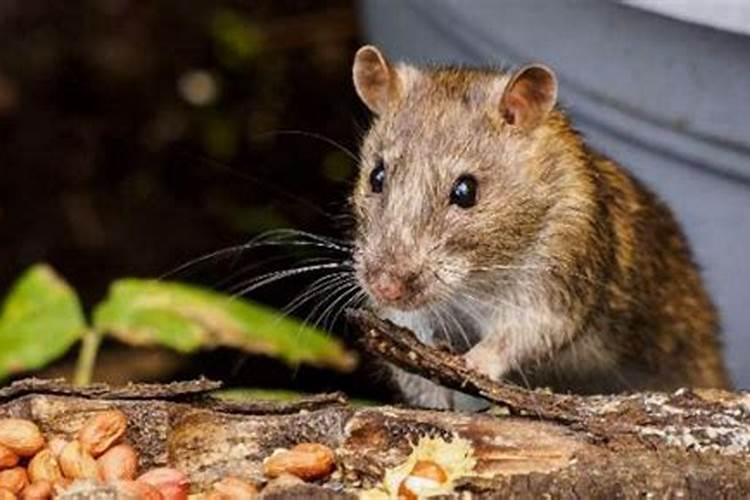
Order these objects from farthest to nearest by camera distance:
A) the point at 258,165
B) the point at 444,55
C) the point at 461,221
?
1. the point at 258,165
2. the point at 444,55
3. the point at 461,221

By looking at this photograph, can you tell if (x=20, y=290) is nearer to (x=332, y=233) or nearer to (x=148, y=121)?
(x=332, y=233)

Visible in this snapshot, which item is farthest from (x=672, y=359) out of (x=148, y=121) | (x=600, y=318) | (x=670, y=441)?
(x=148, y=121)

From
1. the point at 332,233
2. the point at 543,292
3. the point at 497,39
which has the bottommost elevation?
the point at 332,233

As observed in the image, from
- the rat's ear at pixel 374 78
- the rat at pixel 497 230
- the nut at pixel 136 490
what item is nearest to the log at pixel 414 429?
the nut at pixel 136 490

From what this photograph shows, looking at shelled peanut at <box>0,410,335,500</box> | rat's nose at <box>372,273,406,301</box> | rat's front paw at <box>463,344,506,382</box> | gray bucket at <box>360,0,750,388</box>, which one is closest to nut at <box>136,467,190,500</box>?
shelled peanut at <box>0,410,335,500</box>

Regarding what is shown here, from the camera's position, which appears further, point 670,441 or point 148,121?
point 148,121

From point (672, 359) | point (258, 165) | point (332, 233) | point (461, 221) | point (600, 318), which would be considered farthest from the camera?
point (258, 165)

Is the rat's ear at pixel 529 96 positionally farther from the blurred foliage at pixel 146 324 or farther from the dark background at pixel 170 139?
the dark background at pixel 170 139
